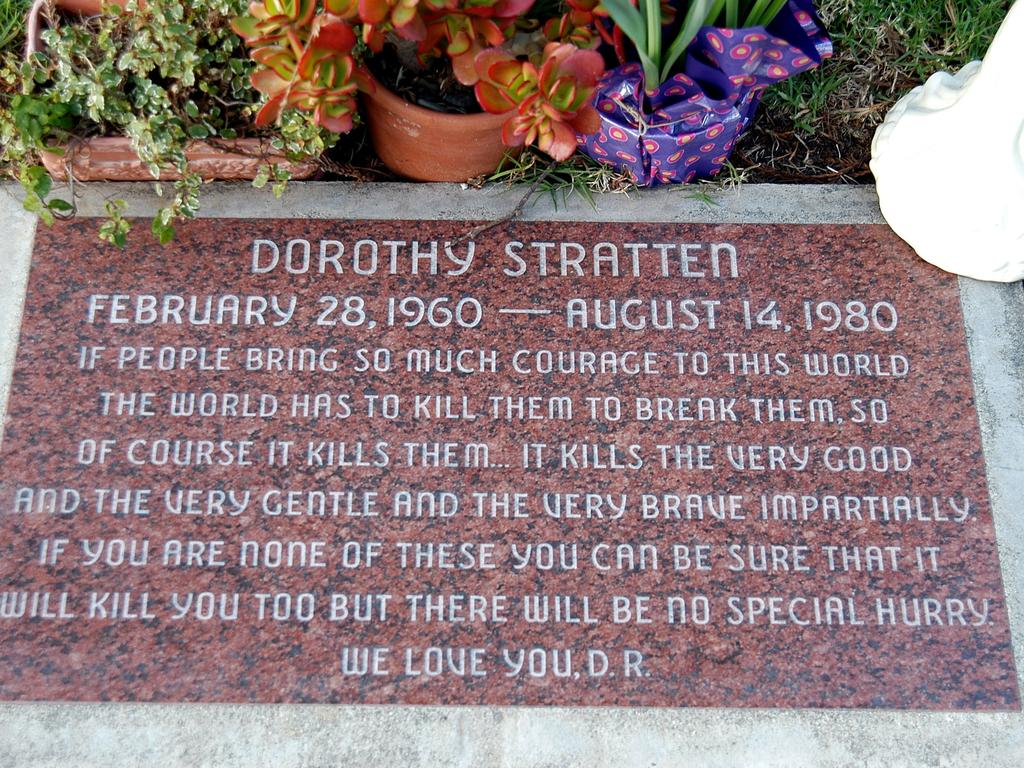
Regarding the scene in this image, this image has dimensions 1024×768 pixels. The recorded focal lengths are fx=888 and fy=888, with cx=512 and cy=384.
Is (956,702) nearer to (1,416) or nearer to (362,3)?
(362,3)

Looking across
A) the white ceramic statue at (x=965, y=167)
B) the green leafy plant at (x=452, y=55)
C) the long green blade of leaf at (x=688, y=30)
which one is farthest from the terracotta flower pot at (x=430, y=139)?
the white ceramic statue at (x=965, y=167)

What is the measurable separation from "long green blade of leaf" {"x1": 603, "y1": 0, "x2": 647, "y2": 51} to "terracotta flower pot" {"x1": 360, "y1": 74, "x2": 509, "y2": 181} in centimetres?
29

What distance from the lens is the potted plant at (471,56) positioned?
60.2 inches

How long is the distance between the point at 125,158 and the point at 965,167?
172 cm

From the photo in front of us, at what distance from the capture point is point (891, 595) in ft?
5.66

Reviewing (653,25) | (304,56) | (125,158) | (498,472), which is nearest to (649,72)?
(653,25)

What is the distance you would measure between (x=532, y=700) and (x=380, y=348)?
76 cm

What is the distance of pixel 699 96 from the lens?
1767 mm

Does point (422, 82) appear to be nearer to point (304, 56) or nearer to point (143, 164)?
point (304, 56)

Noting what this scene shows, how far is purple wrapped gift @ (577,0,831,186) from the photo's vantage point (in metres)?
1.72

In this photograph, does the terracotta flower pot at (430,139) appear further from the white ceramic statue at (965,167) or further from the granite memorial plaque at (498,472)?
the white ceramic statue at (965,167)

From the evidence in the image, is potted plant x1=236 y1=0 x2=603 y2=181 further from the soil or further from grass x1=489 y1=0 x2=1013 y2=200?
grass x1=489 y1=0 x2=1013 y2=200

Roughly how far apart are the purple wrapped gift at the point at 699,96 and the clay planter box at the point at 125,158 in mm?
665

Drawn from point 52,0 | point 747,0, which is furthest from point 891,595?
point 52,0
